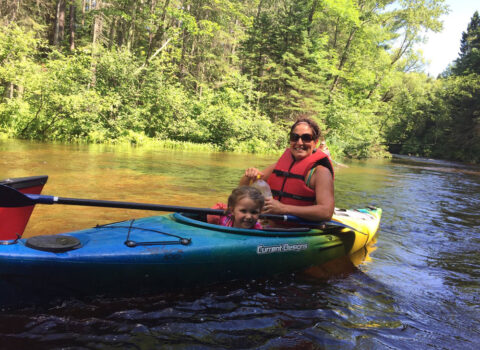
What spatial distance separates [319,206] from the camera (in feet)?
10.1

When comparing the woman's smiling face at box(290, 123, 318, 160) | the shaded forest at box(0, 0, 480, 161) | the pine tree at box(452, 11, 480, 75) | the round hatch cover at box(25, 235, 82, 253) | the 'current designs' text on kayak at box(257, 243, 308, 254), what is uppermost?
the pine tree at box(452, 11, 480, 75)

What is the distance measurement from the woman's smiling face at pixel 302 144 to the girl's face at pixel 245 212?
75cm

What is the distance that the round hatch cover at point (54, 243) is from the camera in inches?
80.7

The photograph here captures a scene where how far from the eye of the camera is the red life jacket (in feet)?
10.6

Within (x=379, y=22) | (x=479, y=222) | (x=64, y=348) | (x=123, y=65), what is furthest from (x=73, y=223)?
(x=379, y=22)

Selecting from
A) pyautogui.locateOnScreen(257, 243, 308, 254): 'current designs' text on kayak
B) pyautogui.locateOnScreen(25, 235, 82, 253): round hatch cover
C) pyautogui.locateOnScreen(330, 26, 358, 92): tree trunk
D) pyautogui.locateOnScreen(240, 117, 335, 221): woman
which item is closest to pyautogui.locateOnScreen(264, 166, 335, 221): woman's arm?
pyautogui.locateOnScreen(240, 117, 335, 221): woman

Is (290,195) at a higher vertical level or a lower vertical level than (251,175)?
lower

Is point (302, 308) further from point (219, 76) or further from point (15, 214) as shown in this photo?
point (219, 76)

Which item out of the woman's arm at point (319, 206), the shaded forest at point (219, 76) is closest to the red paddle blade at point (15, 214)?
the woman's arm at point (319, 206)

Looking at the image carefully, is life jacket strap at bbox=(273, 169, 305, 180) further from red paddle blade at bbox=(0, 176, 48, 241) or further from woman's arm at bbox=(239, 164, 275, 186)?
red paddle blade at bbox=(0, 176, 48, 241)

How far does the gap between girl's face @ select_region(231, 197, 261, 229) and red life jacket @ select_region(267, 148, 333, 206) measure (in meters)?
0.53

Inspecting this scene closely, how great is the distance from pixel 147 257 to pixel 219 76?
23.7 metres

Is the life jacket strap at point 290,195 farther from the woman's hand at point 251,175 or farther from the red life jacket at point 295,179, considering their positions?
the woman's hand at point 251,175

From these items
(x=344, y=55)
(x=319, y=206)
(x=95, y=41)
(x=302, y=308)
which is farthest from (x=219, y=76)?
(x=302, y=308)
